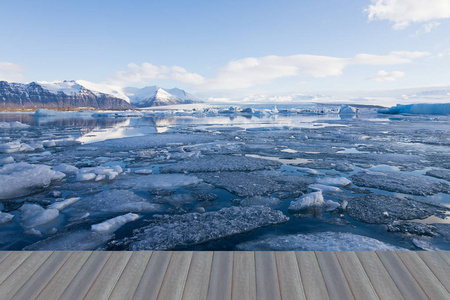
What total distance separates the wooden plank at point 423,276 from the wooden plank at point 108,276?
7.08 ft

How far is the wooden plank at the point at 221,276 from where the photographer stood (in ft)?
5.57

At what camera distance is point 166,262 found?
2021 millimetres

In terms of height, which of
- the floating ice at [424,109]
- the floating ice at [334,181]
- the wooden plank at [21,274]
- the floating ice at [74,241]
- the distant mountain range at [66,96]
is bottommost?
the floating ice at [74,241]

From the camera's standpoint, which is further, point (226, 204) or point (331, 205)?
point (226, 204)

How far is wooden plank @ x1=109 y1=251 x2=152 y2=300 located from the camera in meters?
1.71

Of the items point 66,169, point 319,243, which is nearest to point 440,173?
point 319,243

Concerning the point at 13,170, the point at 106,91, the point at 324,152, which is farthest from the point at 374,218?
the point at 106,91

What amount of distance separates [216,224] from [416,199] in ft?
11.8

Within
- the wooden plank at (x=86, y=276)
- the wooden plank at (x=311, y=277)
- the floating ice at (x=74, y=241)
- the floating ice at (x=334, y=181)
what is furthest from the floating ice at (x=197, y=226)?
the floating ice at (x=334, y=181)

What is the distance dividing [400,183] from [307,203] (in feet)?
8.50

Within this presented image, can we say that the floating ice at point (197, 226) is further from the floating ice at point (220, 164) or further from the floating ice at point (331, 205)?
the floating ice at point (220, 164)

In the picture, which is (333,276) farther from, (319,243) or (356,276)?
(319,243)

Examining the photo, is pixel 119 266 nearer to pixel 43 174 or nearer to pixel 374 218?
pixel 374 218

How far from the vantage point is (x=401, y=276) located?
1887 mm
